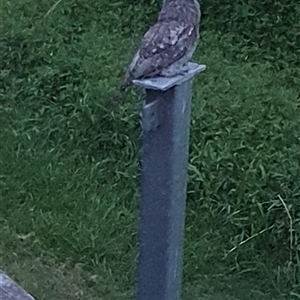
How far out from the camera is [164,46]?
316 cm

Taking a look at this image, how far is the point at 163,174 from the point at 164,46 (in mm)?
716

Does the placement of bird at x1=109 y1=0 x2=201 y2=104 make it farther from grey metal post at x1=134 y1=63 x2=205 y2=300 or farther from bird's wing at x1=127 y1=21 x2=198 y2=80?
grey metal post at x1=134 y1=63 x2=205 y2=300

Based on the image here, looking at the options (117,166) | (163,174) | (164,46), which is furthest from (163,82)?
(117,166)

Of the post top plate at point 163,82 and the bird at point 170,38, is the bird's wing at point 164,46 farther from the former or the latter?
the post top plate at point 163,82

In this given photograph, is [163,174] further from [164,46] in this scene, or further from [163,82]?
[164,46]

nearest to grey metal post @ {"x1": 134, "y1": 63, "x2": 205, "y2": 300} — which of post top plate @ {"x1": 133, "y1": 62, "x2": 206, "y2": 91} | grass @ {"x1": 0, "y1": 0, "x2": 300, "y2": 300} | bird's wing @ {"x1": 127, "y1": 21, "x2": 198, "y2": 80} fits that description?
post top plate @ {"x1": 133, "y1": 62, "x2": 206, "y2": 91}

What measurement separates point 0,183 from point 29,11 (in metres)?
1.86

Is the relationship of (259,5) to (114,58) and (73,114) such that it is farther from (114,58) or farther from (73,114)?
(73,114)

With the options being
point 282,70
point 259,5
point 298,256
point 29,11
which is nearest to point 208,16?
point 259,5

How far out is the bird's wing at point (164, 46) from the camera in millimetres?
2945

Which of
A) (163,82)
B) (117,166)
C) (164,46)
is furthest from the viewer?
(117,166)

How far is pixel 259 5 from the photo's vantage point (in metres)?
6.19

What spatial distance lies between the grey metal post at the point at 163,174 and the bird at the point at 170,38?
365 mm

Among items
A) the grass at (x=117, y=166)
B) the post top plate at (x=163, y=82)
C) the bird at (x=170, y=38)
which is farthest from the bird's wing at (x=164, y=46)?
the grass at (x=117, y=166)
